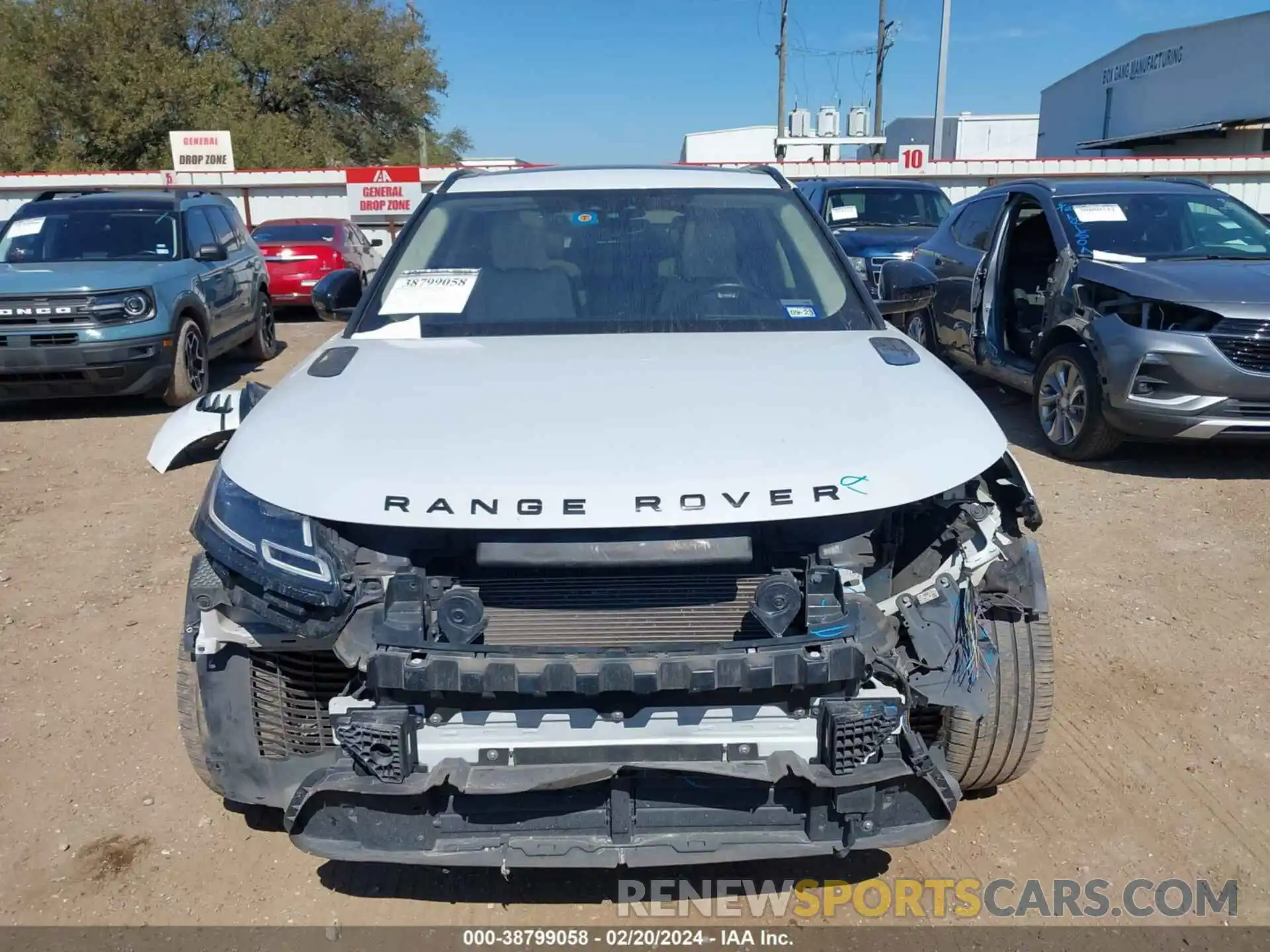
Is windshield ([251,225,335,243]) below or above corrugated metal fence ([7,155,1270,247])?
below

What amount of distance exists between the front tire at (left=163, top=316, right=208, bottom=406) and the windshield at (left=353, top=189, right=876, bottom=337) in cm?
520

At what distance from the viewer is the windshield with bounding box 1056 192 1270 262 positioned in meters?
6.50

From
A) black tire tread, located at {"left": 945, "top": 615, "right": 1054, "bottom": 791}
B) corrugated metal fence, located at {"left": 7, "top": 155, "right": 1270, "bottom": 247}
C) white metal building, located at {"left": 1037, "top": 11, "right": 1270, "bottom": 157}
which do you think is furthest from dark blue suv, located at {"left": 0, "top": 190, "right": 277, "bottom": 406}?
white metal building, located at {"left": 1037, "top": 11, "right": 1270, "bottom": 157}

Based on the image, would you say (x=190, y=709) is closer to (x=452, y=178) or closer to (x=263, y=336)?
(x=452, y=178)

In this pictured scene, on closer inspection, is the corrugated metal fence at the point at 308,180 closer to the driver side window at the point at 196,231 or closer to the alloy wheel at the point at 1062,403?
the driver side window at the point at 196,231

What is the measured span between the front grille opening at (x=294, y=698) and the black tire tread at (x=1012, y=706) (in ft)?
5.11

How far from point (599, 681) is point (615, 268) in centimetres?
186

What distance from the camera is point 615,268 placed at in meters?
3.53

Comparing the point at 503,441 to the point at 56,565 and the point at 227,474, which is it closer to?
the point at 227,474

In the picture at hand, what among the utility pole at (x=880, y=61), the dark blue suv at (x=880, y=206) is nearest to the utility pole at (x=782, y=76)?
the utility pole at (x=880, y=61)

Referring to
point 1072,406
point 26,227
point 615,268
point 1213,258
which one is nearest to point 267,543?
point 615,268

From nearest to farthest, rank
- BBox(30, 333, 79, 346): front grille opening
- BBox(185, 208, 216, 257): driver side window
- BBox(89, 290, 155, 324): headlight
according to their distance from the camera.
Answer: BBox(30, 333, 79, 346): front grille opening, BBox(89, 290, 155, 324): headlight, BBox(185, 208, 216, 257): driver side window

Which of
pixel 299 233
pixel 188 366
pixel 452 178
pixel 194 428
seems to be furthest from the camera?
pixel 299 233

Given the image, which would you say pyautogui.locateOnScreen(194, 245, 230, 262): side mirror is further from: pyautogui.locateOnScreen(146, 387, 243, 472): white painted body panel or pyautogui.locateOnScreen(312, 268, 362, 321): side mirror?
pyautogui.locateOnScreen(146, 387, 243, 472): white painted body panel
